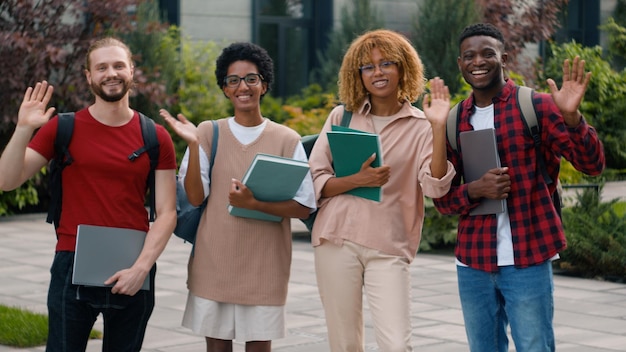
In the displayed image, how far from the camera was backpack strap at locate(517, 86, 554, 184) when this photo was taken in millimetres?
4488

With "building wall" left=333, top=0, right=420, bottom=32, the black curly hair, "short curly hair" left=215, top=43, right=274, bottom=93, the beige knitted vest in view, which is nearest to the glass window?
"building wall" left=333, top=0, right=420, bottom=32

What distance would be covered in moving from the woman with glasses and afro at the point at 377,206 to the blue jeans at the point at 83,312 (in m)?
0.81

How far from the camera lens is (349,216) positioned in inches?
189

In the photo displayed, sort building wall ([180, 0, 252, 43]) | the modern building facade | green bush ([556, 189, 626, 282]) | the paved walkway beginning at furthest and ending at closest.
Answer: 1. the modern building facade
2. building wall ([180, 0, 252, 43])
3. green bush ([556, 189, 626, 282])
4. the paved walkway

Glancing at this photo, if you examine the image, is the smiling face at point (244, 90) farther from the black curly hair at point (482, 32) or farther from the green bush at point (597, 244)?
the green bush at point (597, 244)

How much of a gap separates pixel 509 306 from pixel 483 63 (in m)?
0.98

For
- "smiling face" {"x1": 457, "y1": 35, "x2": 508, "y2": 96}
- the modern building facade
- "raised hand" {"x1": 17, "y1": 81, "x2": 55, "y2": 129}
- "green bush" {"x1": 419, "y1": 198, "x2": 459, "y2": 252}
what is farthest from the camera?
the modern building facade

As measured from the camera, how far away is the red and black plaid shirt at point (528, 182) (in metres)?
4.45

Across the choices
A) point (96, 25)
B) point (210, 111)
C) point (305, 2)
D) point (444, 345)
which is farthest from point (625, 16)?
point (444, 345)

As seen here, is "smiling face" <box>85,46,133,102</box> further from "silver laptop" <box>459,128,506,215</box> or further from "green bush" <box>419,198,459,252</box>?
"green bush" <box>419,198,459,252</box>

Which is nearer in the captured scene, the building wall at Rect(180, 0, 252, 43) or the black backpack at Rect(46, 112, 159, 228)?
the black backpack at Rect(46, 112, 159, 228)

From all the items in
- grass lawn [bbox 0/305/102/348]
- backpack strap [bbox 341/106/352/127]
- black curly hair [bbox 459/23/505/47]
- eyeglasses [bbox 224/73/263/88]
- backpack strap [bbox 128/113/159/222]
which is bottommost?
grass lawn [bbox 0/305/102/348]

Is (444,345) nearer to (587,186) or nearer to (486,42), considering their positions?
(486,42)

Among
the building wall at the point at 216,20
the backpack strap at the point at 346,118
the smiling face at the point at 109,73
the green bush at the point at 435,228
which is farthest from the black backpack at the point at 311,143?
the building wall at the point at 216,20
